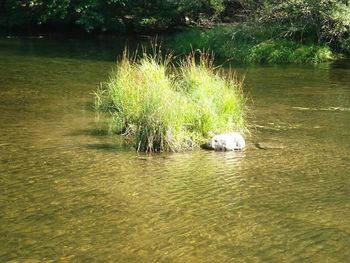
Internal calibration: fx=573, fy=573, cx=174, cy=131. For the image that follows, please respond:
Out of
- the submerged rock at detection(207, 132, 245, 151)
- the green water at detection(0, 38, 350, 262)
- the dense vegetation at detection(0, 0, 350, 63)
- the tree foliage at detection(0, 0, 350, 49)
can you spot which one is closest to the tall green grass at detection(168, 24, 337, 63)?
the dense vegetation at detection(0, 0, 350, 63)

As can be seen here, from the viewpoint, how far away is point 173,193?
7.61 metres

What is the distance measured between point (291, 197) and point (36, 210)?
10.7 ft

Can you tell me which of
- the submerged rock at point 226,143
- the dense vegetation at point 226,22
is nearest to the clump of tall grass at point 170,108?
the submerged rock at point 226,143

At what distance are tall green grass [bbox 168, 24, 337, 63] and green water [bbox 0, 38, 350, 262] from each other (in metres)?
9.35

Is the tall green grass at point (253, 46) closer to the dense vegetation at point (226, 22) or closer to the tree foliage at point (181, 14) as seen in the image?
the dense vegetation at point (226, 22)

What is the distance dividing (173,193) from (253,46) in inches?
671

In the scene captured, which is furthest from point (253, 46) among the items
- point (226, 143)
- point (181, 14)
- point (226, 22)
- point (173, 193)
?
point (173, 193)

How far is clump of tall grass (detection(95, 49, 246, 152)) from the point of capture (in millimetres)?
9781

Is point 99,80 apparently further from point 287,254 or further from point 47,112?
point 287,254

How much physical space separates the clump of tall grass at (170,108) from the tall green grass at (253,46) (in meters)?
10.5

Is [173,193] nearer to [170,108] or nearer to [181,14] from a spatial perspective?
[170,108]

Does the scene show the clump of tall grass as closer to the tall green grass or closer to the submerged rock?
the submerged rock

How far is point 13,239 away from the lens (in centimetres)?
610

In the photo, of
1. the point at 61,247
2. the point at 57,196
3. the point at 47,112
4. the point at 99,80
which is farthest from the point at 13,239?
the point at 99,80
